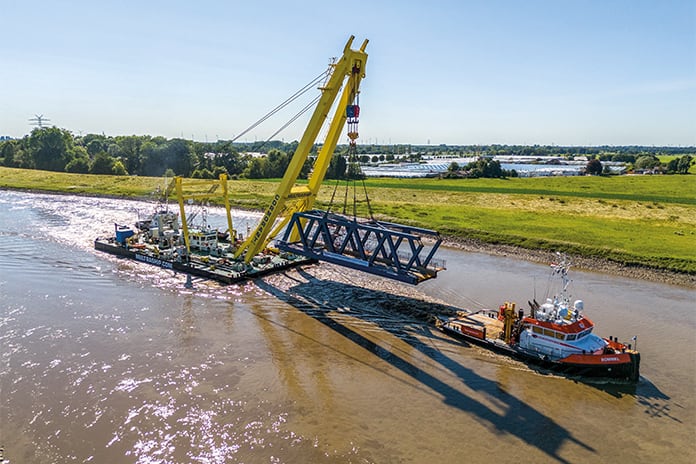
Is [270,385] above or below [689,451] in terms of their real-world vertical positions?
above

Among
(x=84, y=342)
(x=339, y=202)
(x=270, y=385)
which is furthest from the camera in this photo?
(x=339, y=202)

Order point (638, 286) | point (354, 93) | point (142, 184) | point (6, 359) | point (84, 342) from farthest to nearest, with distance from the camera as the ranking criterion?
point (142, 184), point (638, 286), point (354, 93), point (84, 342), point (6, 359)

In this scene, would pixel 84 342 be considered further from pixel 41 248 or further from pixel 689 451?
pixel 689 451

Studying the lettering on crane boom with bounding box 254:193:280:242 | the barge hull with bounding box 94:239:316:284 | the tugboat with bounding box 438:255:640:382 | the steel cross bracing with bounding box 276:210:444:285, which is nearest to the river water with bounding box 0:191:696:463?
the tugboat with bounding box 438:255:640:382

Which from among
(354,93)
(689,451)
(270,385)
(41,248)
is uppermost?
(354,93)

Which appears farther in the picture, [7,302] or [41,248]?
[41,248]

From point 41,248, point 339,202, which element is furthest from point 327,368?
point 339,202

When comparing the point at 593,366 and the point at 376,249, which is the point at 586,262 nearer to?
the point at 593,366
